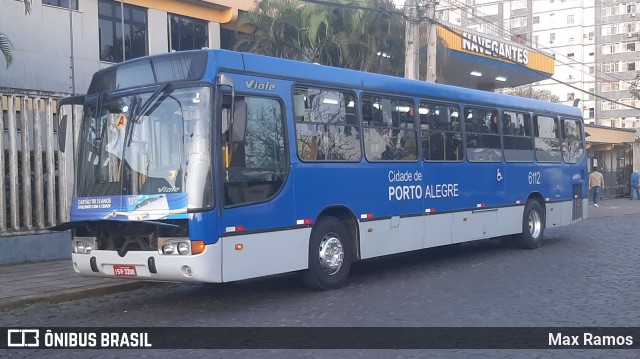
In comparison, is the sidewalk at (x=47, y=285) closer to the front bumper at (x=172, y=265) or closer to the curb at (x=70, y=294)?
the curb at (x=70, y=294)

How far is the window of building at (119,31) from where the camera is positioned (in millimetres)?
17797

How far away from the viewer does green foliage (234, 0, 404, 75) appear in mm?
19875

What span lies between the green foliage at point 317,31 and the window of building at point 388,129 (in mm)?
8630

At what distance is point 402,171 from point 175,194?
4547mm

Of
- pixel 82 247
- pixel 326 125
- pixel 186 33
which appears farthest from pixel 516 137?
pixel 186 33

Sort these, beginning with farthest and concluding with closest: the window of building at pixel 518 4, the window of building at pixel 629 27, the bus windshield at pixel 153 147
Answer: the window of building at pixel 518 4
the window of building at pixel 629 27
the bus windshield at pixel 153 147

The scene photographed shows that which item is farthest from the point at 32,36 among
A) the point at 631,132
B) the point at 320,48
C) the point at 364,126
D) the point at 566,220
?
the point at 631,132

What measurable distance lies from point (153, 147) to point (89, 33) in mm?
10183

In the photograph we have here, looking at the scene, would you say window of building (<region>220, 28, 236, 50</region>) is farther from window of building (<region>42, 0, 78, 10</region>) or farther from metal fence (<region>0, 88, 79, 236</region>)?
metal fence (<region>0, 88, 79, 236</region>)

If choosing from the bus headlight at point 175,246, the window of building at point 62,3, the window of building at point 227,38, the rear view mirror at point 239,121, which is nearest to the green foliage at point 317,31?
the window of building at point 227,38

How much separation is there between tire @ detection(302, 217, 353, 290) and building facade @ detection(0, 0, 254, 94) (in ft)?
23.8

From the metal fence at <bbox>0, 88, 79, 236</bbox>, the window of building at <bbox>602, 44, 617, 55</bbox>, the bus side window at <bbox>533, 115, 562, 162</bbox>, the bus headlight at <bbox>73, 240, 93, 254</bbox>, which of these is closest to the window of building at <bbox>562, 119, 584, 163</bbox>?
the bus side window at <bbox>533, 115, 562, 162</bbox>

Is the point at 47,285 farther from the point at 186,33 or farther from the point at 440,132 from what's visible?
the point at 186,33

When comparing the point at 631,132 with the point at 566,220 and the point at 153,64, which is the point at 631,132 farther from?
the point at 153,64
